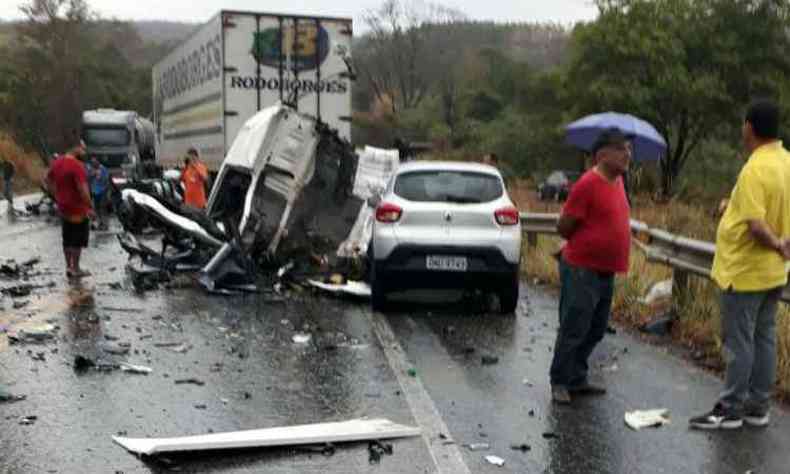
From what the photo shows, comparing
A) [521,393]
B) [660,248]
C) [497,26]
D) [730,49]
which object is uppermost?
[497,26]

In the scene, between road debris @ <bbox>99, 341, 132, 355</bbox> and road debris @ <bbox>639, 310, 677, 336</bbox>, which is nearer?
road debris @ <bbox>99, 341, 132, 355</bbox>

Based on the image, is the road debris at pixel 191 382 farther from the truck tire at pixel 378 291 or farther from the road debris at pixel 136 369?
the truck tire at pixel 378 291

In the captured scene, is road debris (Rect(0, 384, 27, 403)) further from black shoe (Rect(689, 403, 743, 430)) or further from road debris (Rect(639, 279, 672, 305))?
road debris (Rect(639, 279, 672, 305))

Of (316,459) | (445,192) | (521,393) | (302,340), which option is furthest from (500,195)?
(316,459)

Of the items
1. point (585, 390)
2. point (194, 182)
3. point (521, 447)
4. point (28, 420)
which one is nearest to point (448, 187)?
point (585, 390)

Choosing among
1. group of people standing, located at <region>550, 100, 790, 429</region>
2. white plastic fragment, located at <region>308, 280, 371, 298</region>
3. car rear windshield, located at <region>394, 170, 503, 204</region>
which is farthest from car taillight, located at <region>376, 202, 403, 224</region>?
group of people standing, located at <region>550, 100, 790, 429</region>

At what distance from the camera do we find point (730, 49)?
3175 cm

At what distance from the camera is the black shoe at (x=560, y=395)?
6.43 meters

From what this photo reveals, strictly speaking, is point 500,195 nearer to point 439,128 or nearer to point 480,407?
point 480,407

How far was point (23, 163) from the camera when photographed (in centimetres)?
4459

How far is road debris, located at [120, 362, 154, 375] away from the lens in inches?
281

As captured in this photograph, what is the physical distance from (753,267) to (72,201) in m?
9.18

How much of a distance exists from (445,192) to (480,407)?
13.1ft

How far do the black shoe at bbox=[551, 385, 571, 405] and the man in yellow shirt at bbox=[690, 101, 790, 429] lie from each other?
2.87 ft
